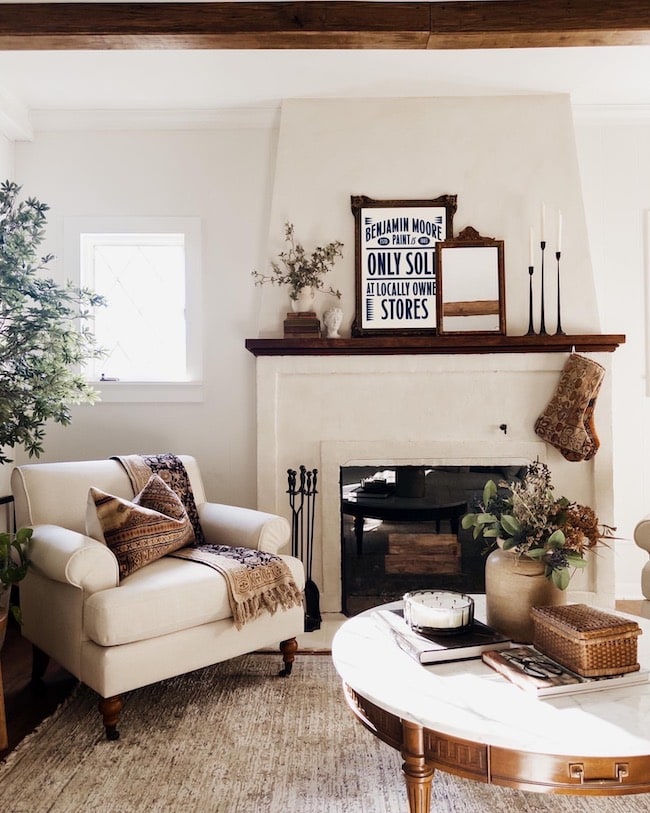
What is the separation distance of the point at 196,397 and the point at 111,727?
186 cm

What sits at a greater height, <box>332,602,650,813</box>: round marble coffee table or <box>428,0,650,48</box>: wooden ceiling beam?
<box>428,0,650,48</box>: wooden ceiling beam

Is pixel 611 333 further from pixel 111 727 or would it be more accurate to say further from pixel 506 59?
pixel 111 727

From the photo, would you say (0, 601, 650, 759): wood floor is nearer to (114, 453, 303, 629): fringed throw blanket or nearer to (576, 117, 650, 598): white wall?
(114, 453, 303, 629): fringed throw blanket

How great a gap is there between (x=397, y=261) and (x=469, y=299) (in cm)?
43

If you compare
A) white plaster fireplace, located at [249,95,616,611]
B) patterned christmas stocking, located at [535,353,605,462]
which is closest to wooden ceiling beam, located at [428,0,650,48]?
white plaster fireplace, located at [249,95,616,611]

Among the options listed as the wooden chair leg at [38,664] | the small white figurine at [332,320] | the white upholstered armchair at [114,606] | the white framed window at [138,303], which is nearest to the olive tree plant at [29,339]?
the white upholstered armchair at [114,606]

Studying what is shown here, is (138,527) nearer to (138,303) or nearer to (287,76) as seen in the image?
(138,303)

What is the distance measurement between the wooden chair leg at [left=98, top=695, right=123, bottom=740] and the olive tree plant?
102 centimetres

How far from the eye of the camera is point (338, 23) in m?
2.48

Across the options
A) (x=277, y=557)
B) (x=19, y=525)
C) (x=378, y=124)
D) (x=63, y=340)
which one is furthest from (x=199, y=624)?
(x=378, y=124)

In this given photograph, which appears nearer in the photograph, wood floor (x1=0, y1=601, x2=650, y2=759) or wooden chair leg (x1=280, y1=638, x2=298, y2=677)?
wood floor (x1=0, y1=601, x2=650, y2=759)

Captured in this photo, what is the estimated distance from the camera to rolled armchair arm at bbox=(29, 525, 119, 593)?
2186 mm

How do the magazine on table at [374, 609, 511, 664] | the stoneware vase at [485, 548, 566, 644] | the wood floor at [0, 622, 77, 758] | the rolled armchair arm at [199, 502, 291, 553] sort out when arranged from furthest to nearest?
the rolled armchair arm at [199, 502, 291, 553]
the wood floor at [0, 622, 77, 758]
the stoneware vase at [485, 548, 566, 644]
the magazine on table at [374, 609, 511, 664]

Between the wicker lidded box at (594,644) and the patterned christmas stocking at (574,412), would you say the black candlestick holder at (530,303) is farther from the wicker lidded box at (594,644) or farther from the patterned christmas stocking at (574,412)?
the wicker lidded box at (594,644)
